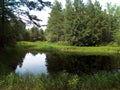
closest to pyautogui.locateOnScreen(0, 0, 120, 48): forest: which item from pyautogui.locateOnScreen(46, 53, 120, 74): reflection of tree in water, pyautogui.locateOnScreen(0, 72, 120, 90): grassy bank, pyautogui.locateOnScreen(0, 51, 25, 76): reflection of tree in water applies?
pyautogui.locateOnScreen(46, 53, 120, 74): reflection of tree in water

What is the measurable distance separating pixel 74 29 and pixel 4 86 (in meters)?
60.0

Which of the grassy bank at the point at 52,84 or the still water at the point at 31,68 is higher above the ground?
the grassy bank at the point at 52,84

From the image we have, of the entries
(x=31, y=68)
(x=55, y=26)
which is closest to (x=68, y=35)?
(x=55, y=26)

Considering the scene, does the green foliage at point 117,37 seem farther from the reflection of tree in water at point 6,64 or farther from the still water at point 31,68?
the reflection of tree in water at point 6,64

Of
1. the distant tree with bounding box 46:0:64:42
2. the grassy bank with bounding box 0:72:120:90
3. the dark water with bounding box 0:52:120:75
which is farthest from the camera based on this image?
the distant tree with bounding box 46:0:64:42

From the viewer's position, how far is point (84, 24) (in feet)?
239

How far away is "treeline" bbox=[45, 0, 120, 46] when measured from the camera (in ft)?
236

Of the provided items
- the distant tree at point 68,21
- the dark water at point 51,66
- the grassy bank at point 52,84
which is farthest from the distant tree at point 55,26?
the grassy bank at point 52,84

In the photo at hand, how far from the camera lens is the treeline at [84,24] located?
236ft

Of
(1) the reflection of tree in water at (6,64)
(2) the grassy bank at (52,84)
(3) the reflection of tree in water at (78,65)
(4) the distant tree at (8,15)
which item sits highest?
(4) the distant tree at (8,15)

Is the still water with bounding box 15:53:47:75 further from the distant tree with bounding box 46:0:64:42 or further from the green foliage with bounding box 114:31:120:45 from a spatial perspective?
the distant tree with bounding box 46:0:64:42

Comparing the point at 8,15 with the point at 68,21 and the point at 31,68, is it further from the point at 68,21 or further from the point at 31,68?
the point at 68,21

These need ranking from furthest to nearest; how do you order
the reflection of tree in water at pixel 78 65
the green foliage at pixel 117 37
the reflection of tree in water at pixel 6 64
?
the green foliage at pixel 117 37 → the reflection of tree in water at pixel 78 65 → the reflection of tree in water at pixel 6 64

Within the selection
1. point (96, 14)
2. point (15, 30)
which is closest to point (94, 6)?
point (96, 14)
